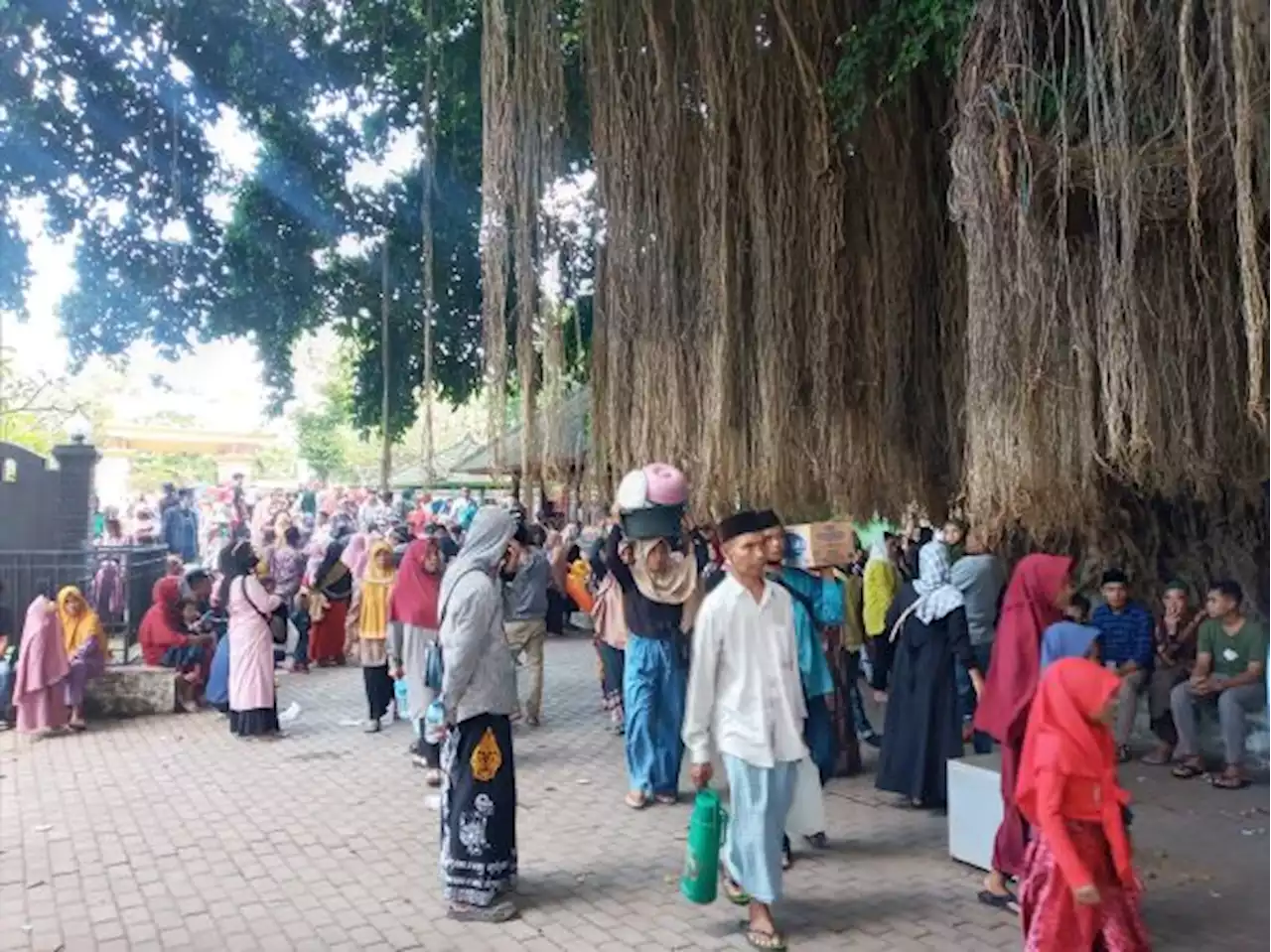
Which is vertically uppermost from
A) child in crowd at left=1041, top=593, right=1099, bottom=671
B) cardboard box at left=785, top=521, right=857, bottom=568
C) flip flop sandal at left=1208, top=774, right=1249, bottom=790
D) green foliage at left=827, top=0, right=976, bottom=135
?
green foliage at left=827, top=0, right=976, bottom=135

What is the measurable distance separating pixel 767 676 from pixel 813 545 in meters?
1.88

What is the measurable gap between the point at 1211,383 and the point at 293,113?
805 centimetres

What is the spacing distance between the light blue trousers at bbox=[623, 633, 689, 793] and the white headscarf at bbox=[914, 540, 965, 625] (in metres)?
1.43

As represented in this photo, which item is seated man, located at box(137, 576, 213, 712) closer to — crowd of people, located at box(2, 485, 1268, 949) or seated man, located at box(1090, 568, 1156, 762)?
crowd of people, located at box(2, 485, 1268, 949)

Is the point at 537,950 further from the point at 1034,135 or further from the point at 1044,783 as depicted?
the point at 1034,135

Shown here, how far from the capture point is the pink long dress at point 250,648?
805 centimetres

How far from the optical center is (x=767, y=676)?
4.16m

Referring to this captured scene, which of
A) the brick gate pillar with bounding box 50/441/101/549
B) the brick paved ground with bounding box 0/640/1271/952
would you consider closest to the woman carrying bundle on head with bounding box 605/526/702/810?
the brick paved ground with bounding box 0/640/1271/952

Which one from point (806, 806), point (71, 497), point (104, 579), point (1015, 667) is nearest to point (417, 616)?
point (806, 806)

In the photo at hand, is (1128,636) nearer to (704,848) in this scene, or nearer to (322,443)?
(704,848)

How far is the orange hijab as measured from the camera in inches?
132

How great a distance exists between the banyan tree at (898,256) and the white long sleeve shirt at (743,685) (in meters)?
1.13

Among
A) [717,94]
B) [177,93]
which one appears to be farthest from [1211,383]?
[177,93]

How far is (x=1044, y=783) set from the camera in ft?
11.1
